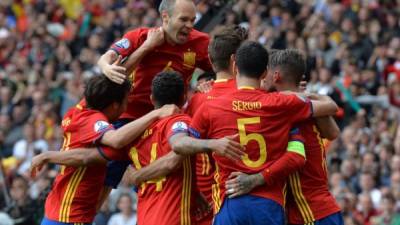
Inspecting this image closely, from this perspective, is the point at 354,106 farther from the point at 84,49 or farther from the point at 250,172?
the point at 250,172

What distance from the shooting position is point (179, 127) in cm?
1012

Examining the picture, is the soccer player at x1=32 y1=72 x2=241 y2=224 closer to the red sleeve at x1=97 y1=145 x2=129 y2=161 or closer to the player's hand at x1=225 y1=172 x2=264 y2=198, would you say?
the red sleeve at x1=97 y1=145 x2=129 y2=161

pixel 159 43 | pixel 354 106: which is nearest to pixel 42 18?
pixel 354 106

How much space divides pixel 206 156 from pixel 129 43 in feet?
4.29

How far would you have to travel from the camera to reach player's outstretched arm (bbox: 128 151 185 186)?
401 inches

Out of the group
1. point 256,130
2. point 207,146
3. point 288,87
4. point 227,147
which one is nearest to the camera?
point 227,147

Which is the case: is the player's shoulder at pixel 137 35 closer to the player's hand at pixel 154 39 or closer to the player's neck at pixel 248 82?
the player's hand at pixel 154 39

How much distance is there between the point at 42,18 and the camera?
26.9 meters

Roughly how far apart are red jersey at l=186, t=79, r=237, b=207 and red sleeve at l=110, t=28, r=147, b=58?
33.3 inches

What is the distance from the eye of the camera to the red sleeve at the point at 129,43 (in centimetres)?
1140

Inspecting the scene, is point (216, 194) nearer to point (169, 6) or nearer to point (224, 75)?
point (224, 75)

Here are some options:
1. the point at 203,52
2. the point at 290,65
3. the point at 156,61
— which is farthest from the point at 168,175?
the point at 203,52

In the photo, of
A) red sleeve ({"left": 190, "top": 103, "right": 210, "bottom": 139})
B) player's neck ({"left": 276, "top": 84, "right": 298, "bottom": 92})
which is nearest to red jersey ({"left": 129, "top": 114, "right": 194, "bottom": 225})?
red sleeve ({"left": 190, "top": 103, "right": 210, "bottom": 139})

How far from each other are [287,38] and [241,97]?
11816mm
